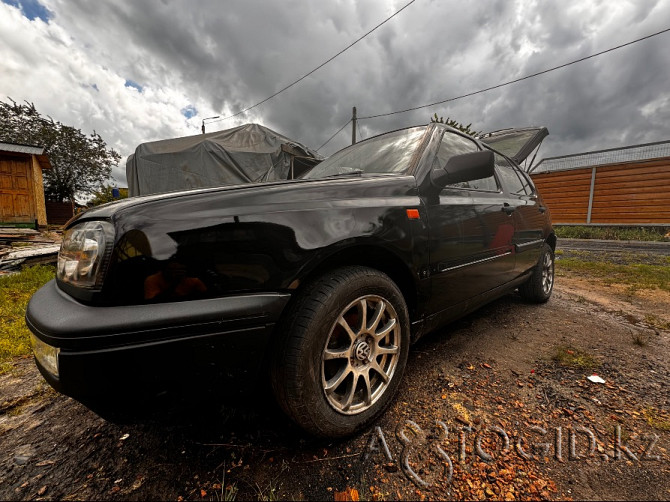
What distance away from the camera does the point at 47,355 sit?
925 millimetres

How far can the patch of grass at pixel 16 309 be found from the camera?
2.05 m

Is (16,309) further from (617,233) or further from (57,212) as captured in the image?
(57,212)

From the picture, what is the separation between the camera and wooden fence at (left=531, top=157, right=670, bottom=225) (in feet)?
29.0

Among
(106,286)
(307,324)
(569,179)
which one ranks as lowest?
(307,324)

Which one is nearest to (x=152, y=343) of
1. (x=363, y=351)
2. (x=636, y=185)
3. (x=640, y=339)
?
(x=363, y=351)

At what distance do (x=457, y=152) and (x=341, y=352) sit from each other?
1750 mm

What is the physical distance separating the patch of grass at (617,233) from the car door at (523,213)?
864cm

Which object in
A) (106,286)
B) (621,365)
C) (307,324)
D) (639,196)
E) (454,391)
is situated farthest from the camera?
(639,196)

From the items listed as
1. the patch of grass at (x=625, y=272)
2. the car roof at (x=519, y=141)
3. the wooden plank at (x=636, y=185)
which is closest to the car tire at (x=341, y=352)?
the patch of grass at (x=625, y=272)

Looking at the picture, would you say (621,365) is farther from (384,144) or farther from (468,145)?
(384,144)

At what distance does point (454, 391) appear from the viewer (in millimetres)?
1560

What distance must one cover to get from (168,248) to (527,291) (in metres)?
3.42

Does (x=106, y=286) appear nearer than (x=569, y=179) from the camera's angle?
Yes

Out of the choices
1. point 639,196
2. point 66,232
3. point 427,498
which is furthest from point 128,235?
point 639,196
